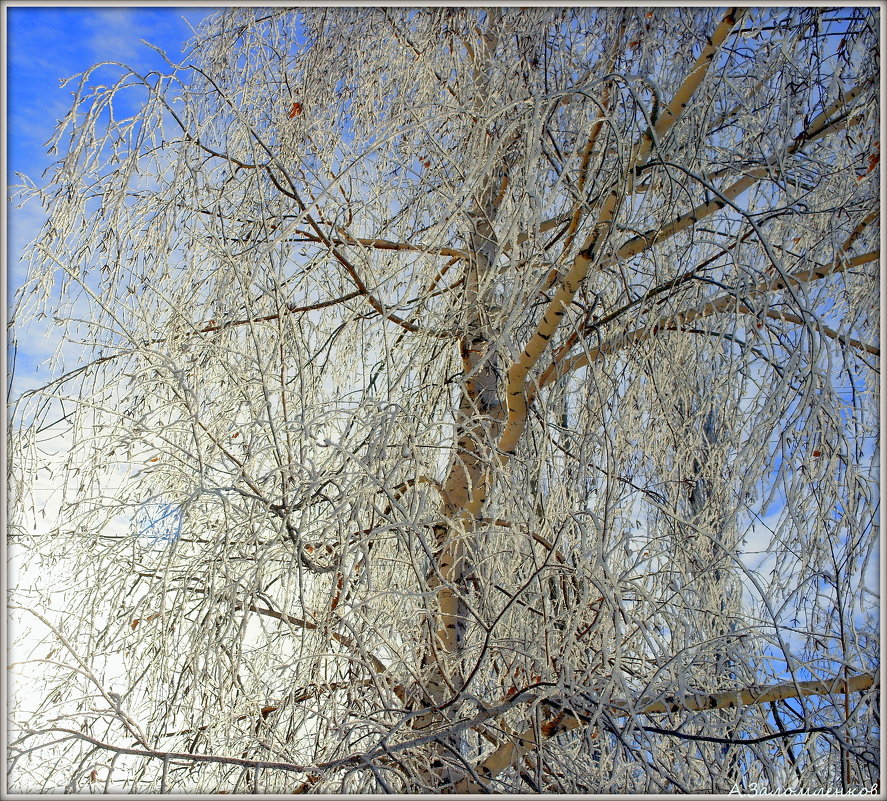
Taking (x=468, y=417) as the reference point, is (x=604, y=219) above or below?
above

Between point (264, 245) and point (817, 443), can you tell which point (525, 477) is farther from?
point (264, 245)

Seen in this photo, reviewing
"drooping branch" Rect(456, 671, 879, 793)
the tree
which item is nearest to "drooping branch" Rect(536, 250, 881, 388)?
the tree

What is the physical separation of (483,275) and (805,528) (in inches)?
37.7

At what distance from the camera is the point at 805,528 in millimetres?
1685

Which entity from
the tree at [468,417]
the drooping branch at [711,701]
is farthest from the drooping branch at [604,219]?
the drooping branch at [711,701]

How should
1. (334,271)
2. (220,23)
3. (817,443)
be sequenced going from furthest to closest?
(220,23) < (334,271) < (817,443)

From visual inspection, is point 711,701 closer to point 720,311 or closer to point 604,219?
point 720,311


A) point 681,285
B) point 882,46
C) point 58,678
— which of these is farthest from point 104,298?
point 882,46

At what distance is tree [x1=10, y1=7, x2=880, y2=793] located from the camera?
1.49 meters

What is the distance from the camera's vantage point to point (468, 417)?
70.7 inches

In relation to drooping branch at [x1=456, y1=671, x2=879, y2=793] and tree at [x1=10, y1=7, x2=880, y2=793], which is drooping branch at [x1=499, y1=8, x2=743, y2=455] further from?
drooping branch at [x1=456, y1=671, x2=879, y2=793]

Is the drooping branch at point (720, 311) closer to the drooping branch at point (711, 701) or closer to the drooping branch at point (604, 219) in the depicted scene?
the drooping branch at point (604, 219)

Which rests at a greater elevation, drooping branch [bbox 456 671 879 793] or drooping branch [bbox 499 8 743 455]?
drooping branch [bbox 499 8 743 455]

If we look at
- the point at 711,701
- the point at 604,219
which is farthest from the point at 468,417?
the point at 711,701
